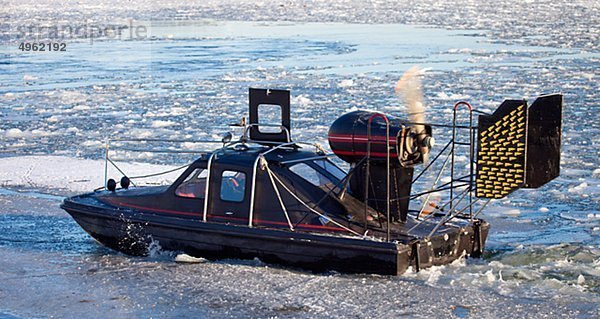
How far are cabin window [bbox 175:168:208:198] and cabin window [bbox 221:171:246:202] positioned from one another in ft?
0.74

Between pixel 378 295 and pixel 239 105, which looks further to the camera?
pixel 239 105

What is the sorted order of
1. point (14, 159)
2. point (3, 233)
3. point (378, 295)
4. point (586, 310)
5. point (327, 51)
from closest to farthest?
point (586, 310), point (378, 295), point (3, 233), point (14, 159), point (327, 51)

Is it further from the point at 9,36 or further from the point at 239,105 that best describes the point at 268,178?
the point at 9,36

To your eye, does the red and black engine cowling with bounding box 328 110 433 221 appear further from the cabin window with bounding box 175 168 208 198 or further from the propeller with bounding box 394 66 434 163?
the cabin window with bounding box 175 168 208 198

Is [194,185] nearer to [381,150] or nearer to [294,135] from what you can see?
[381,150]

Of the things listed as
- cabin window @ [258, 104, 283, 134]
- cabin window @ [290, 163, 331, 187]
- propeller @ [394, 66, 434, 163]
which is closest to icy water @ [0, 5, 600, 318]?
cabin window @ [258, 104, 283, 134]

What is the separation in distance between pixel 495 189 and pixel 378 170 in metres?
1.15

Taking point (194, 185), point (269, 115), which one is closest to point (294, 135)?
point (269, 115)

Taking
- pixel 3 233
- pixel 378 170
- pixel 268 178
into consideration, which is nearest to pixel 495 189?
pixel 378 170

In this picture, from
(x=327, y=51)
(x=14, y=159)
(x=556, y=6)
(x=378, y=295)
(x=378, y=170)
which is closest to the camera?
(x=378, y=295)

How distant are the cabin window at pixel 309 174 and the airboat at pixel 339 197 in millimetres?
12

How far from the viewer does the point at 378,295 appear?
814 cm

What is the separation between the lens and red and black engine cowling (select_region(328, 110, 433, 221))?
862 cm

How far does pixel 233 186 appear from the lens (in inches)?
368
